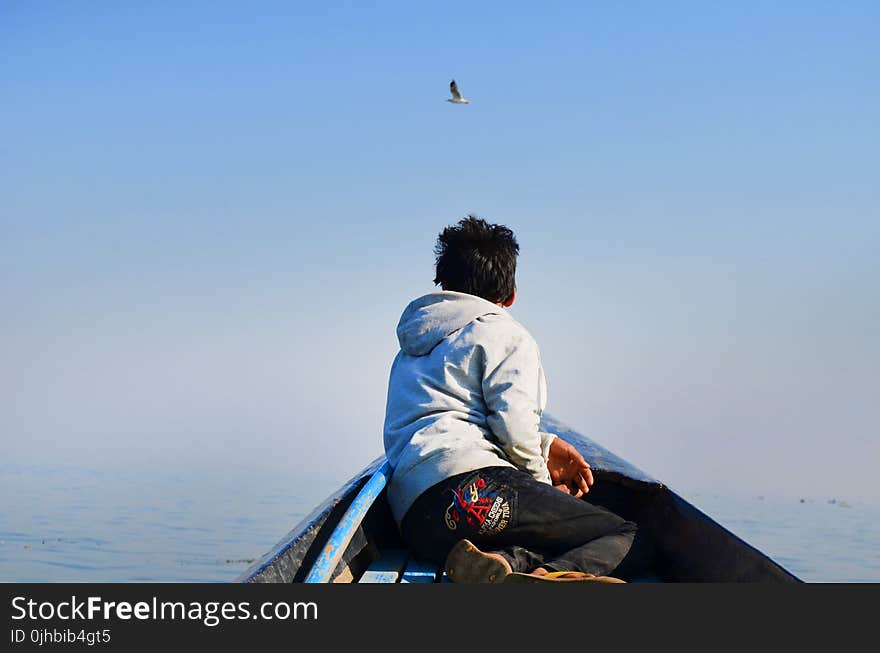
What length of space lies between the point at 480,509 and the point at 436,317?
0.67 metres

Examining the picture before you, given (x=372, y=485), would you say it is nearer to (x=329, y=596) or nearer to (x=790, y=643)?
(x=329, y=596)

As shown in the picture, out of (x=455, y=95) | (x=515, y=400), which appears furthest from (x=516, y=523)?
(x=455, y=95)

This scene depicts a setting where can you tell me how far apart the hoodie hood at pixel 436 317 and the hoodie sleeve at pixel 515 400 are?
15cm

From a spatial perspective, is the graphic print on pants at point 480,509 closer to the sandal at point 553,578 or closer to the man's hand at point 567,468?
the sandal at point 553,578

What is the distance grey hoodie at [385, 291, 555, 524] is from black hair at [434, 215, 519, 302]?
10cm

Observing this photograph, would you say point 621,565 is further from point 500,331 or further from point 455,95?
point 455,95

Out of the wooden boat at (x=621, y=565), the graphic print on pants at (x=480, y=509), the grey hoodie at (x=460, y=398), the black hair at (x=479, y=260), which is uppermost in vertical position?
the black hair at (x=479, y=260)

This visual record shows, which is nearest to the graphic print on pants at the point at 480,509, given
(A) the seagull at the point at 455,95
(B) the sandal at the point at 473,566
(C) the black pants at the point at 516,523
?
(C) the black pants at the point at 516,523

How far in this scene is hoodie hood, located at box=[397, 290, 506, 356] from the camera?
3203 mm

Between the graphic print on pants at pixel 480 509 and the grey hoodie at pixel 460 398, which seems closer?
the graphic print on pants at pixel 480 509

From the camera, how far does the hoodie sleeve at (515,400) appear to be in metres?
3.09

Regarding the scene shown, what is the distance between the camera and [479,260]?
336 cm

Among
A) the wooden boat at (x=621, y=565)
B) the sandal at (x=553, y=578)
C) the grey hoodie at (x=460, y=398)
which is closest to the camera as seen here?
the sandal at (x=553, y=578)

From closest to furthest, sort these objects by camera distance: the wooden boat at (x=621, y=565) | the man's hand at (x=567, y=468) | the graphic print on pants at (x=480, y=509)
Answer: the wooden boat at (x=621, y=565) → the graphic print on pants at (x=480, y=509) → the man's hand at (x=567, y=468)
